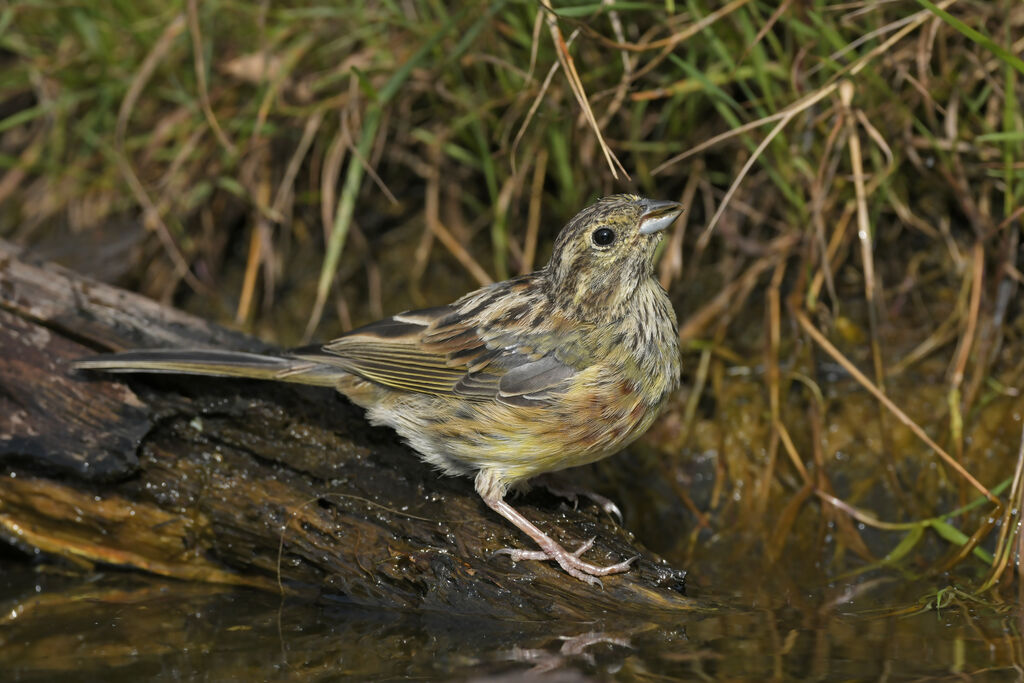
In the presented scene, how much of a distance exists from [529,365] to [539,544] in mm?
700

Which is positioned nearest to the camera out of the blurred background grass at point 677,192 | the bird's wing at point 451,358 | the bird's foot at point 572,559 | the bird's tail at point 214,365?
the bird's foot at point 572,559

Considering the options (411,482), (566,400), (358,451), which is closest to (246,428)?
(358,451)

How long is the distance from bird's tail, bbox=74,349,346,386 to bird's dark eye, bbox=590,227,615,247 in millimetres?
1233

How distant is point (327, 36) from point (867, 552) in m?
3.95

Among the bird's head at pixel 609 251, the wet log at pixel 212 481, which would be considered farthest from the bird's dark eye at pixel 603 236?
the wet log at pixel 212 481

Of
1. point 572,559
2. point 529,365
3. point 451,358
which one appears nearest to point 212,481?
point 451,358

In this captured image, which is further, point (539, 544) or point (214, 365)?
point (214, 365)

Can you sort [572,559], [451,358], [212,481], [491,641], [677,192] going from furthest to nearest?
[677,192] → [212,481] → [451,358] → [572,559] → [491,641]

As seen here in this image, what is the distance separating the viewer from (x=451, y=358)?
4430mm

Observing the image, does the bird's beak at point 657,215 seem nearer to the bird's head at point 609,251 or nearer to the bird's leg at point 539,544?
the bird's head at point 609,251

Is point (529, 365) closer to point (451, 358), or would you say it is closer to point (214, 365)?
point (451, 358)

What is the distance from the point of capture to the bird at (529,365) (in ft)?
13.5

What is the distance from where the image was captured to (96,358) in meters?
4.48

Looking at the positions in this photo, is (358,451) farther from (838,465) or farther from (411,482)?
(838,465)
